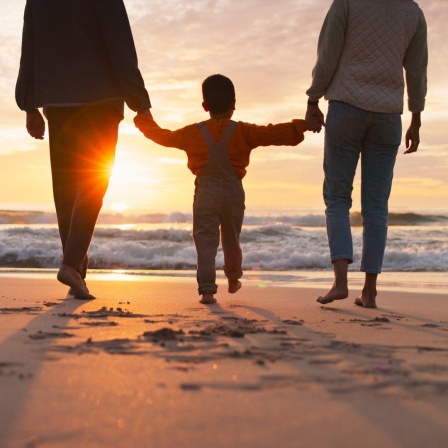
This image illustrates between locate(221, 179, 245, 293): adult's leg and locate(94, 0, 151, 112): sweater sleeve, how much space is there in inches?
28.9

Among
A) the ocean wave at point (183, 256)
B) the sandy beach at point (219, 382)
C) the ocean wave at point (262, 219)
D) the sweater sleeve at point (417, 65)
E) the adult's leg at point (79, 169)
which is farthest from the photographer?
the ocean wave at point (262, 219)

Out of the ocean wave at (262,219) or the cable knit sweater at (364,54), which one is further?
the ocean wave at (262,219)

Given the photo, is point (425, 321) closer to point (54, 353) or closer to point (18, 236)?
point (54, 353)

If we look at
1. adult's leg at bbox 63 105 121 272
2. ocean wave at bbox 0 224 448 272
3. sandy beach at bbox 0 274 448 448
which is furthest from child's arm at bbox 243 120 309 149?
ocean wave at bbox 0 224 448 272

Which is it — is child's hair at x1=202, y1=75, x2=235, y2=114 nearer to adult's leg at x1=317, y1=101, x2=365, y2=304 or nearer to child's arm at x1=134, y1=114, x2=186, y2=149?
child's arm at x1=134, y1=114, x2=186, y2=149

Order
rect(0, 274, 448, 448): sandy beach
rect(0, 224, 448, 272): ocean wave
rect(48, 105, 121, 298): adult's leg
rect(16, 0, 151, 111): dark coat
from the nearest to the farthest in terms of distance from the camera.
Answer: rect(0, 274, 448, 448): sandy beach → rect(48, 105, 121, 298): adult's leg → rect(16, 0, 151, 111): dark coat → rect(0, 224, 448, 272): ocean wave

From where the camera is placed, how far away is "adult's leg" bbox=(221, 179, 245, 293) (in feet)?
13.8

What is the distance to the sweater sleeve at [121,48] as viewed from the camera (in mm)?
4078

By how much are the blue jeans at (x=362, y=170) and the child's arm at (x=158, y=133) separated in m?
0.87

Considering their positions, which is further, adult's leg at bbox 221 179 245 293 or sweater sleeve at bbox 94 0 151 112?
adult's leg at bbox 221 179 245 293

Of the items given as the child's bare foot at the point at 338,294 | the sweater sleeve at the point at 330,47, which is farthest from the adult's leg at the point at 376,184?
the sweater sleeve at the point at 330,47

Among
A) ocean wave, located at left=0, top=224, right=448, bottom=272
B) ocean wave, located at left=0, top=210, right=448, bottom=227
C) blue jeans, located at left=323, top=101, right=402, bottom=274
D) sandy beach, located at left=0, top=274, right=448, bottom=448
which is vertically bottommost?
sandy beach, located at left=0, top=274, right=448, bottom=448

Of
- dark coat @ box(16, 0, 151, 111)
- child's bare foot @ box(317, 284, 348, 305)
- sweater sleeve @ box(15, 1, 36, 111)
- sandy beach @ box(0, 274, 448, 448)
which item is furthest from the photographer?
sweater sleeve @ box(15, 1, 36, 111)

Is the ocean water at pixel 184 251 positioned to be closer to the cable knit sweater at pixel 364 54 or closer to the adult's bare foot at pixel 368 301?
the adult's bare foot at pixel 368 301
